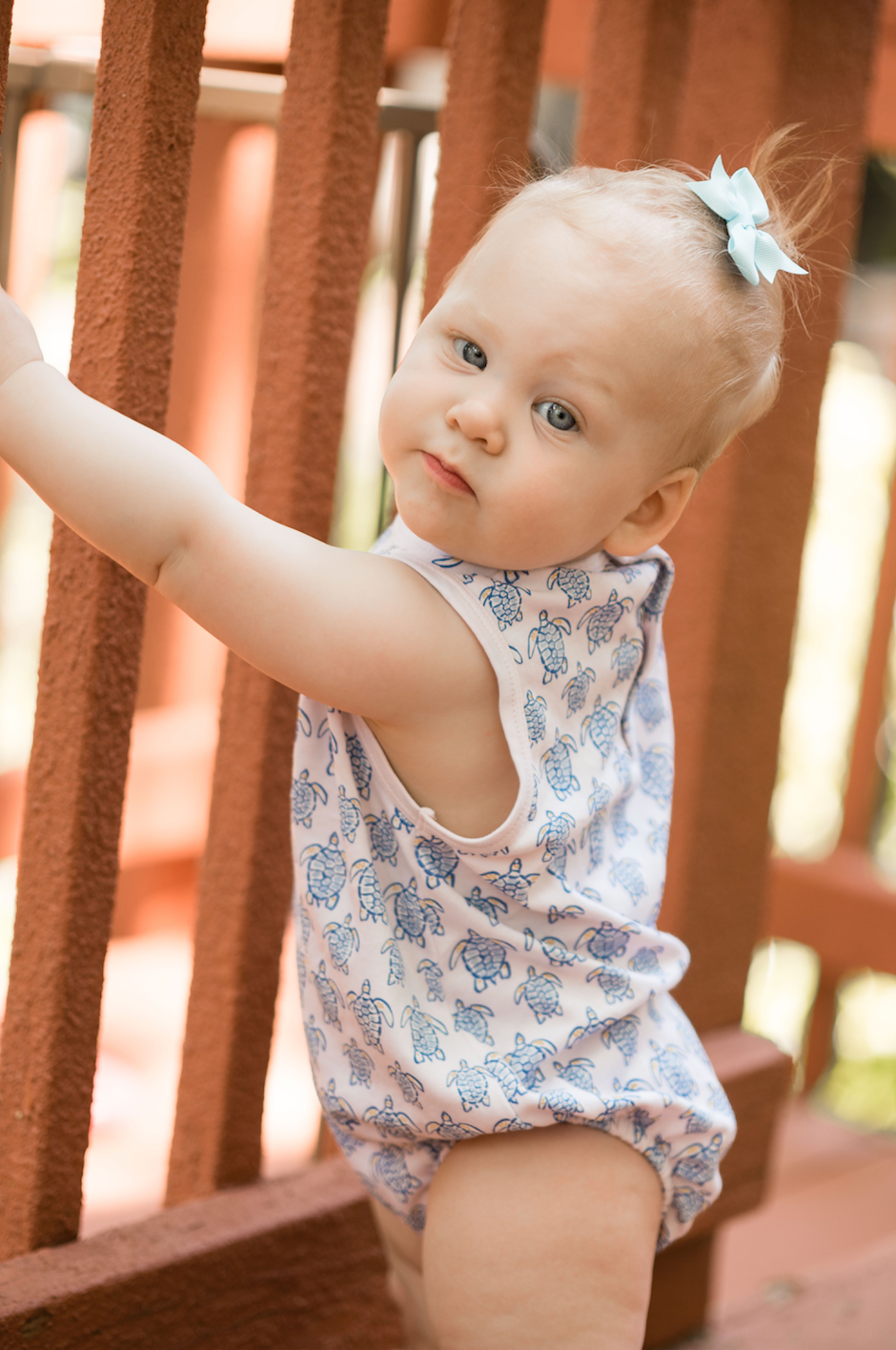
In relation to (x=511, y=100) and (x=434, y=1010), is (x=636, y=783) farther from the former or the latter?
(x=511, y=100)

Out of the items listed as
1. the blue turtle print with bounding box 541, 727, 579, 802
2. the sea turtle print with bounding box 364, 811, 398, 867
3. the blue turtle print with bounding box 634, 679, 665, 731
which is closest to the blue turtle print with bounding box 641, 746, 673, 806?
the blue turtle print with bounding box 634, 679, 665, 731

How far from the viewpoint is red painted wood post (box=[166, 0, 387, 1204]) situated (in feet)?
3.46

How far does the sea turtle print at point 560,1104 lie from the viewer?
946 mm

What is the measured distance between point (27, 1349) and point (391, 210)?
155cm

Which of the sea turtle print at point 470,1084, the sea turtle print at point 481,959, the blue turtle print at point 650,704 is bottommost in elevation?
the sea turtle print at point 470,1084

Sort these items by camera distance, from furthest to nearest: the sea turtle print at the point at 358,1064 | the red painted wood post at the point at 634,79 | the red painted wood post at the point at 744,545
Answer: the red painted wood post at the point at 744,545 → the red painted wood post at the point at 634,79 → the sea turtle print at the point at 358,1064

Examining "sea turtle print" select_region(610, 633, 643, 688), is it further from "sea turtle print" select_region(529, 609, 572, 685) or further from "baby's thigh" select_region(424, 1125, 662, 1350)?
"baby's thigh" select_region(424, 1125, 662, 1350)

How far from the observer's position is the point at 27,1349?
3.37ft

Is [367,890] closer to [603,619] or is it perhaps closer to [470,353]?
[603,619]

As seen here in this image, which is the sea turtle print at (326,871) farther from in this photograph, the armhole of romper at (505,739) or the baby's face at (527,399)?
the baby's face at (527,399)

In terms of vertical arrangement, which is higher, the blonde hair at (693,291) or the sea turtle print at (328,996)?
the blonde hair at (693,291)

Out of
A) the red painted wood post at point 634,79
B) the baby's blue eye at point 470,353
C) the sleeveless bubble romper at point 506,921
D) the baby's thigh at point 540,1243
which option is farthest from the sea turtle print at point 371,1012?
the red painted wood post at point 634,79

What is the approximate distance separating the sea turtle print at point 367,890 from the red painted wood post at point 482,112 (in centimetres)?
50

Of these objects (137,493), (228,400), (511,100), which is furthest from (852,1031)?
(137,493)
